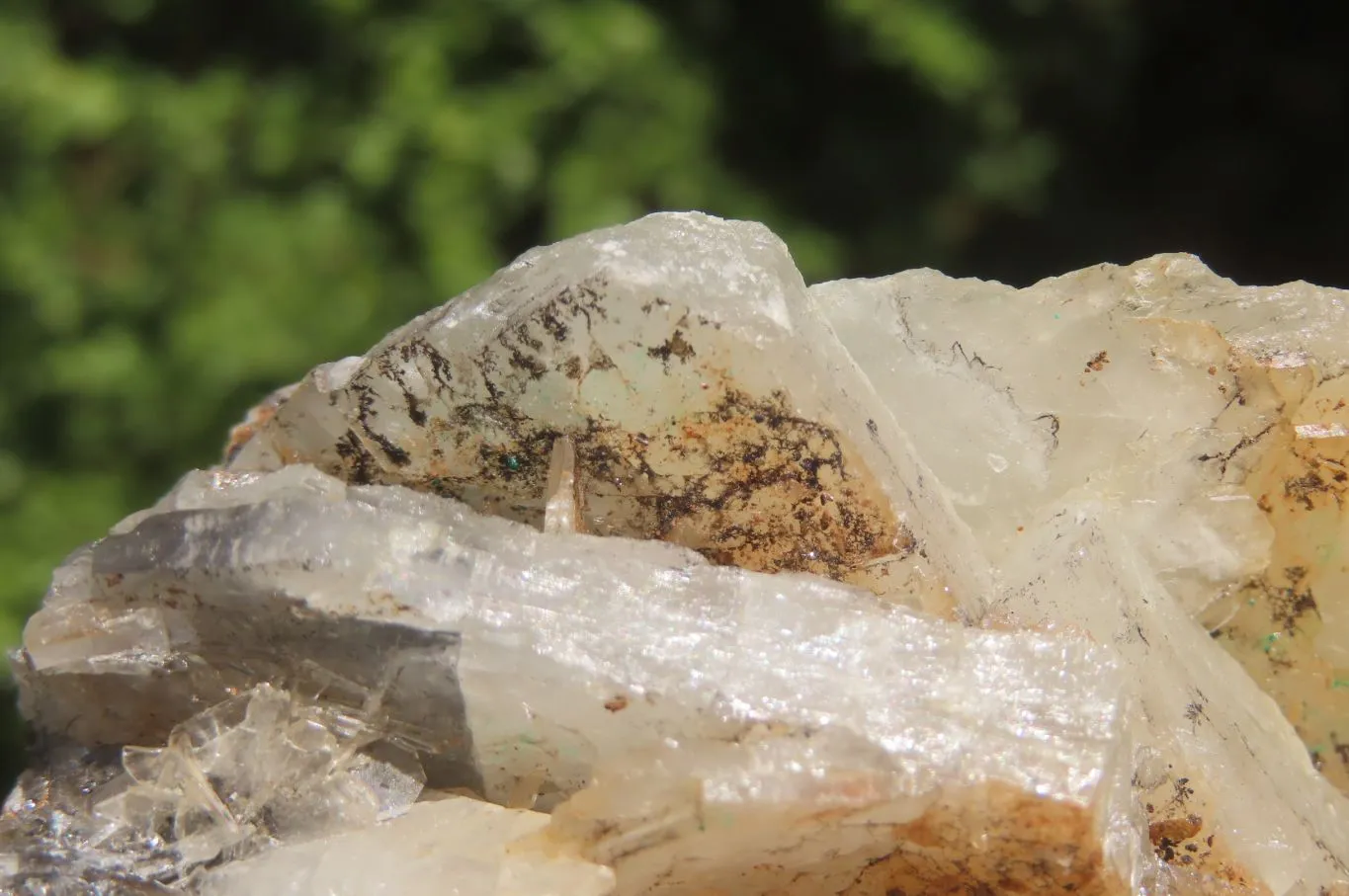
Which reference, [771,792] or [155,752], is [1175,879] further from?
[155,752]

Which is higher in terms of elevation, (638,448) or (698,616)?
(638,448)

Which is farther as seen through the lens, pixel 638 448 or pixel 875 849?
pixel 638 448

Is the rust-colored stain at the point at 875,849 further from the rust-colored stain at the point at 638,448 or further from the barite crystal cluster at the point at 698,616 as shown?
the rust-colored stain at the point at 638,448

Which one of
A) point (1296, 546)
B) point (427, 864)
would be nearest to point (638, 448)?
point (427, 864)

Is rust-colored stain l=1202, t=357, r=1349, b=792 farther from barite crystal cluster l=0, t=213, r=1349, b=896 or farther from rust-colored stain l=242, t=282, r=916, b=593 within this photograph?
rust-colored stain l=242, t=282, r=916, b=593

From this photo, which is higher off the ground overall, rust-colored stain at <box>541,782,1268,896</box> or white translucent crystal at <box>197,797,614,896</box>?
rust-colored stain at <box>541,782,1268,896</box>

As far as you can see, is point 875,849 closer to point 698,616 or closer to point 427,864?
point 698,616

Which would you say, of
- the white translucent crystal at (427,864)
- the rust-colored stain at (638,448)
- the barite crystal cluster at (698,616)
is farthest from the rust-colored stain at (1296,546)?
the white translucent crystal at (427,864)

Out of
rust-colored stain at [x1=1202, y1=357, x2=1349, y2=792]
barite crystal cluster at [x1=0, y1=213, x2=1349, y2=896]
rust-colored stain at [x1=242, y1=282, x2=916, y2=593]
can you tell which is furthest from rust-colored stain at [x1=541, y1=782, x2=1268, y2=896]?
rust-colored stain at [x1=1202, y1=357, x2=1349, y2=792]
